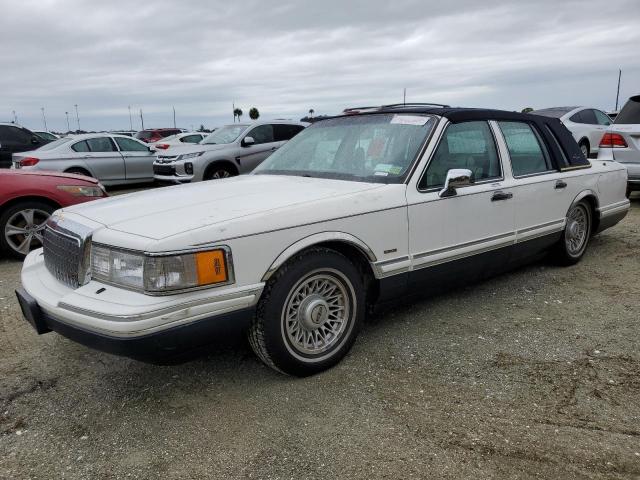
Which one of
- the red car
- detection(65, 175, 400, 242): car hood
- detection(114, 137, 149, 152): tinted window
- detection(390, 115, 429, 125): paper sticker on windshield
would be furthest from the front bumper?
detection(114, 137, 149, 152): tinted window

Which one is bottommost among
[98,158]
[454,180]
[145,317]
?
[145,317]

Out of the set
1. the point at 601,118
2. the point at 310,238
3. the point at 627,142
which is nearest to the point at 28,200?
the point at 310,238

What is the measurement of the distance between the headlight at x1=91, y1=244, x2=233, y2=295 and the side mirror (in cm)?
168

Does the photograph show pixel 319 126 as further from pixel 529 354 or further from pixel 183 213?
pixel 529 354

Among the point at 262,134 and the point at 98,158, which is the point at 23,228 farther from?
the point at 98,158

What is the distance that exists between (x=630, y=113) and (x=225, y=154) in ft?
24.0

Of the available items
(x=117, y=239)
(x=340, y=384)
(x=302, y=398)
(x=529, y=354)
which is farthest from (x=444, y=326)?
(x=117, y=239)

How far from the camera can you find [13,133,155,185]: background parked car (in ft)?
36.8

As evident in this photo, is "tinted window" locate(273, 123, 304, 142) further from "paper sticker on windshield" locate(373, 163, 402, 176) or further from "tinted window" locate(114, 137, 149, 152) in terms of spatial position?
"paper sticker on windshield" locate(373, 163, 402, 176)

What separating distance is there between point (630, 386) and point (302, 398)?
187 centimetres

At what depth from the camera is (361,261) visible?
3348 millimetres

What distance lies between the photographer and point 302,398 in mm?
2934

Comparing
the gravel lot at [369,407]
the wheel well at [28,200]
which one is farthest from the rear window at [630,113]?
the wheel well at [28,200]

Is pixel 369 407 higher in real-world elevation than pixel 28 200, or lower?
lower
